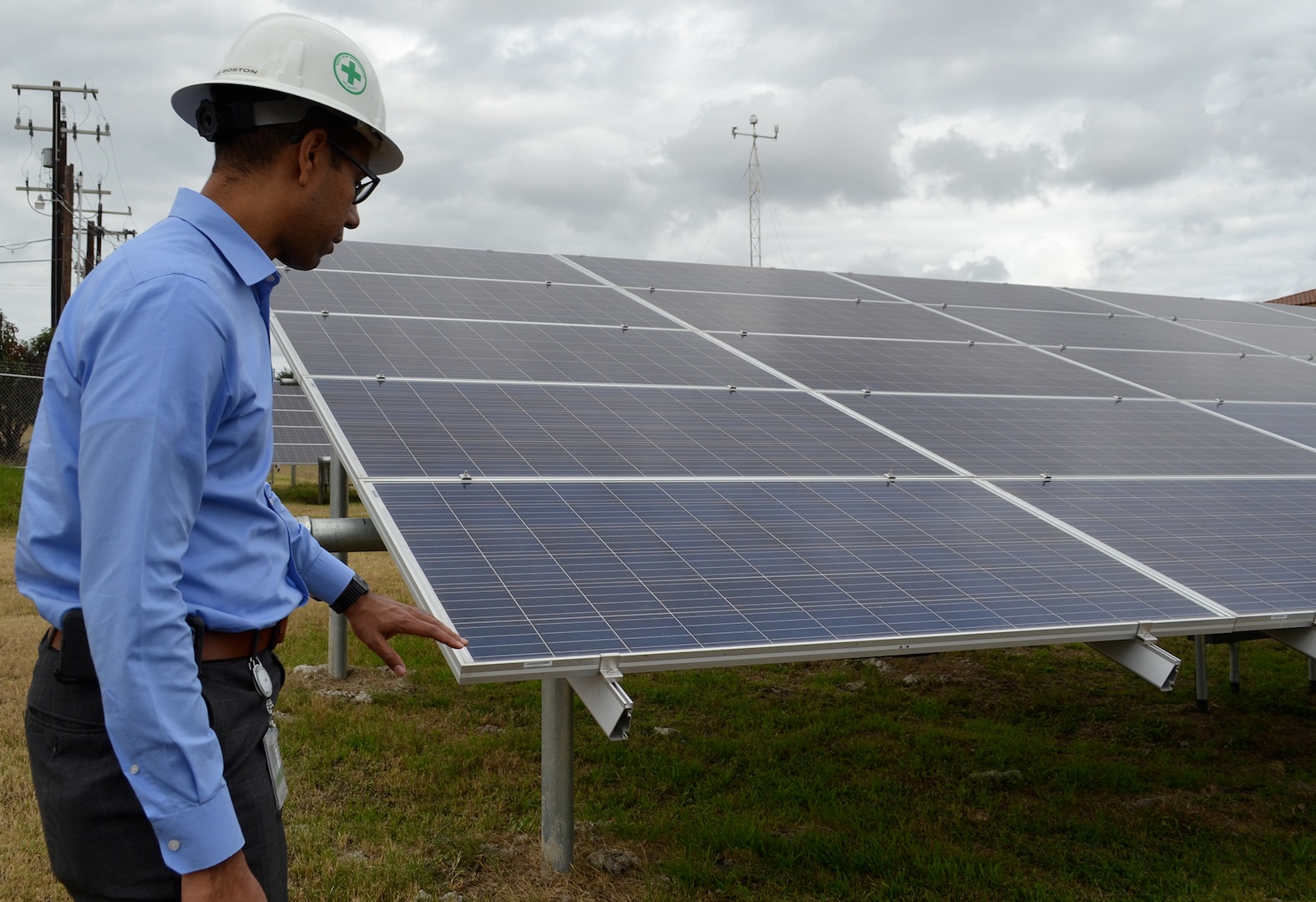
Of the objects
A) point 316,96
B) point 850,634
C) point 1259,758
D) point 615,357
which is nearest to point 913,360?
point 615,357

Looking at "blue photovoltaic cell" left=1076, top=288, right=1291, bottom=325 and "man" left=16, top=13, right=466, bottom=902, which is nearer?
"man" left=16, top=13, right=466, bottom=902

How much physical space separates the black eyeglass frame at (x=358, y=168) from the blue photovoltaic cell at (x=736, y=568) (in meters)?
1.73

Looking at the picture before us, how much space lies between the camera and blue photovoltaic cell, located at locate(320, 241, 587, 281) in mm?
10625

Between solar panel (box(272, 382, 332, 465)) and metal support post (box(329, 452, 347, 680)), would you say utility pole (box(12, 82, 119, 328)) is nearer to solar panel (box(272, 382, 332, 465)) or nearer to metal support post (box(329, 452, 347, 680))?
solar panel (box(272, 382, 332, 465))

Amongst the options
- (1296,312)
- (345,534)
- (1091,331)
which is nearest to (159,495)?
(345,534)

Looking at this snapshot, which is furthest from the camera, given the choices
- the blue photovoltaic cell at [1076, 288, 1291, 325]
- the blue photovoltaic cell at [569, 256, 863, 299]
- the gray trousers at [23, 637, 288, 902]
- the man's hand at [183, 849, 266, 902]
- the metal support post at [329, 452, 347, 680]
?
the blue photovoltaic cell at [1076, 288, 1291, 325]

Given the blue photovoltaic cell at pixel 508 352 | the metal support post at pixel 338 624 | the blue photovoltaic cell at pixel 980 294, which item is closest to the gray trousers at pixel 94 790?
the blue photovoltaic cell at pixel 508 352

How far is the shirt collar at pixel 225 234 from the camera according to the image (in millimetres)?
2465

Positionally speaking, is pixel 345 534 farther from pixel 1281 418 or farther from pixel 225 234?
pixel 1281 418

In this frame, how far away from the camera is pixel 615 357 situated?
7938mm

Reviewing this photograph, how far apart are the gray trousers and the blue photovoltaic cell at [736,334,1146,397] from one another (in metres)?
5.96

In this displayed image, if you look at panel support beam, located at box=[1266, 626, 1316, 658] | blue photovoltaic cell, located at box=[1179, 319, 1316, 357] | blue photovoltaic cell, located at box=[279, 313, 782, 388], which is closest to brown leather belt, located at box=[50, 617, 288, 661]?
blue photovoltaic cell, located at box=[279, 313, 782, 388]

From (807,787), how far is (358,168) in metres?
5.62

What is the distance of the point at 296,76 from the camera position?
Result: 8.45 ft
